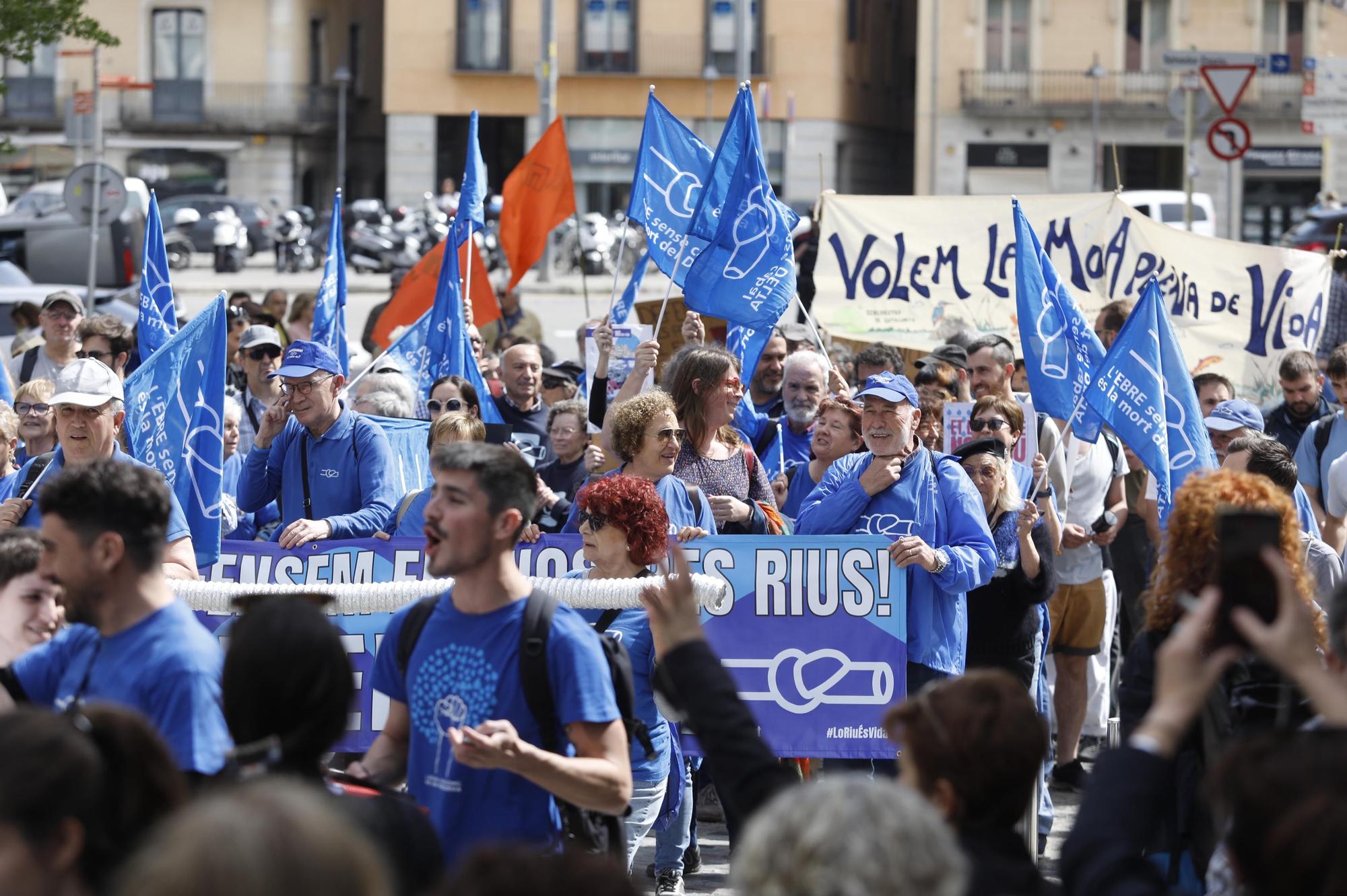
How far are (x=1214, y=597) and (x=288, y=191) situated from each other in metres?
47.5

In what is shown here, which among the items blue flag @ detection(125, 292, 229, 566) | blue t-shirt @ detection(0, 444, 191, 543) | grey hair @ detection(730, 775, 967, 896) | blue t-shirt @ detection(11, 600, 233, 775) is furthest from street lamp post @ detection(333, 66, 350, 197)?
grey hair @ detection(730, 775, 967, 896)

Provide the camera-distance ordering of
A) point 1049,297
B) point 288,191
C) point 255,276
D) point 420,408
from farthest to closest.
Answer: point 288,191, point 255,276, point 420,408, point 1049,297

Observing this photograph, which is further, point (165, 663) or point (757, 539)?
point (757, 539)

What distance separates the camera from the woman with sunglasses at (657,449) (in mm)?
6117

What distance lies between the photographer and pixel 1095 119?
145 ft

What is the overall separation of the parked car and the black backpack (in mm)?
34619

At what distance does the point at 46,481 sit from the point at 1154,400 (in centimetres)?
408

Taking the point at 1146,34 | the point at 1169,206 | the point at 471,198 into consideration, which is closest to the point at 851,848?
the point at 471,198

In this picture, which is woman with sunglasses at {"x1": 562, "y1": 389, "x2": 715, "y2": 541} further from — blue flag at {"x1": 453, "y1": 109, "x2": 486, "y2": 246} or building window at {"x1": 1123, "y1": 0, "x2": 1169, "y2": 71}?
building window at {"x1": 1123, "y1": 0, "x2": 1169, "y2": 71}

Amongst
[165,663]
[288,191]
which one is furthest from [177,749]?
[288,191]

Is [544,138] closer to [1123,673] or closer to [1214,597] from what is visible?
[1123,673]

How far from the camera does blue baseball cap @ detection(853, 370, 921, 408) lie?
5934mm

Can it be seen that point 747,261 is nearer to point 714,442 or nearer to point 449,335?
point 714,442

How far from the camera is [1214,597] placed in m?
2.99
